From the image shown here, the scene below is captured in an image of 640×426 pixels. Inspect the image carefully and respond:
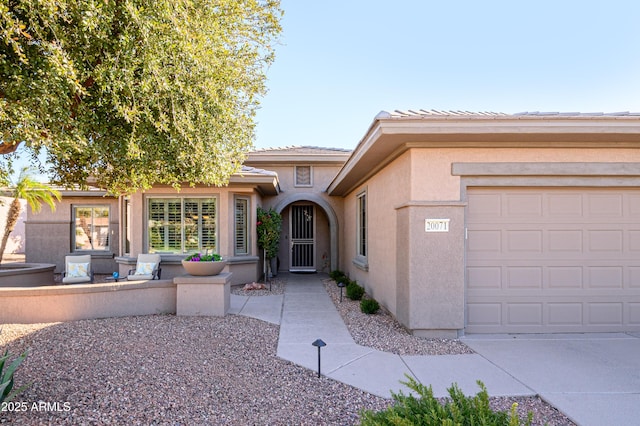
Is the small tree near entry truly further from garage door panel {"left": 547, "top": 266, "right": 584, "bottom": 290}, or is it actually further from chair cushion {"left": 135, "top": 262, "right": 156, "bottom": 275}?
garage door panel {"left": 547, "top": 266, "right": 584, "bottom": 290}

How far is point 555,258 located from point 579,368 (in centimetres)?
200

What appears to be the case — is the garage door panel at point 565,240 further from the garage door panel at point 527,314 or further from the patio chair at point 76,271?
the patio chair at point 76,271

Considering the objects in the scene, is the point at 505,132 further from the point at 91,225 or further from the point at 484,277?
the point at 91,225

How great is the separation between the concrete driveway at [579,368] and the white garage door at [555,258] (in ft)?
0.99

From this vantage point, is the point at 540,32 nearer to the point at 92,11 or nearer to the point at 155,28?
the point at 155,28

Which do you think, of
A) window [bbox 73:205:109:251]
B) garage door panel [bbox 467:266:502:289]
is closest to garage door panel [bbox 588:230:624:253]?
A: garage door panel [bbox 467:266:502:289]

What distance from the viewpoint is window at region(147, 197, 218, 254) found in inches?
407

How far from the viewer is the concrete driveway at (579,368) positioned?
3.45 meters

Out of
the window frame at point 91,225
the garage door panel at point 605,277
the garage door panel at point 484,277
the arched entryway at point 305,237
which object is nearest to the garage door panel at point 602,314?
the garage door panel at point 605,277

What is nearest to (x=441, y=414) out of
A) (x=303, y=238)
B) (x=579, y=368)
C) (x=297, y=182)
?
(x=579, y=368)

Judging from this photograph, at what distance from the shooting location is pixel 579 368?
14.5 ft

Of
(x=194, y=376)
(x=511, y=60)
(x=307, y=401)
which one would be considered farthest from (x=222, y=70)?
(x=511, y=60)

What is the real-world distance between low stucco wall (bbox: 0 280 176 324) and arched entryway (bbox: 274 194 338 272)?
7806mm

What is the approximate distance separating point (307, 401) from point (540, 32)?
11338mm
